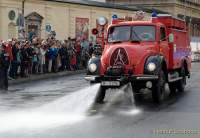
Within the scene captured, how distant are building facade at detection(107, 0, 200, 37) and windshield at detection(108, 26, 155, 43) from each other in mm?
60719

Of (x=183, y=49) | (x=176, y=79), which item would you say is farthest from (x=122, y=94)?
(x=183, y=49)

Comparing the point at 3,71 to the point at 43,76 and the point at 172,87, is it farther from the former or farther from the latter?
the point at 43,76

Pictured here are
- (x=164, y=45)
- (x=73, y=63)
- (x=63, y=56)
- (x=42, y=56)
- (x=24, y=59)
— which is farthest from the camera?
(x=73, y=63)

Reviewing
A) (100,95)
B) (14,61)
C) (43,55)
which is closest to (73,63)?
Result: (43,55)

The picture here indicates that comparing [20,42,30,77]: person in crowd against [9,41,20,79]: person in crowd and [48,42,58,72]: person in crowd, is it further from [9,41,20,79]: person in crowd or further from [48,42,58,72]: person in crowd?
[48,42,58,72]: person in crowd

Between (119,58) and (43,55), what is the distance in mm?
13113

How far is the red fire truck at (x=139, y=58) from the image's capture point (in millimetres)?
17000

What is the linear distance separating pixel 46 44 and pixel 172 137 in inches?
784

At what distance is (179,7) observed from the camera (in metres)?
83.5

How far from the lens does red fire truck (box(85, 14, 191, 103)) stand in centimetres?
1700

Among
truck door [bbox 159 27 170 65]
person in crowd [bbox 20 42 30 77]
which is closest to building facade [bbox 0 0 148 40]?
person in crowd [bbox 20 42 30 77]

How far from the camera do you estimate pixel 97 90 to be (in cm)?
1784

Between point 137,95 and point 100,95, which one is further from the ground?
point 100,95

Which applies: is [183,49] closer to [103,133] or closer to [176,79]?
[176,79]
